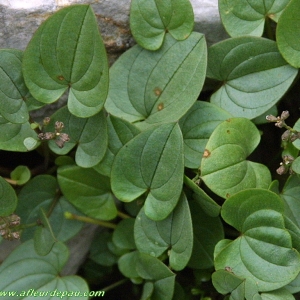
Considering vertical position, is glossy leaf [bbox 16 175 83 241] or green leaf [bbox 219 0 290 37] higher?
green leaf [bbox 219 0 290 37]

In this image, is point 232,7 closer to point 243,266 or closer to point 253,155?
point 253,155

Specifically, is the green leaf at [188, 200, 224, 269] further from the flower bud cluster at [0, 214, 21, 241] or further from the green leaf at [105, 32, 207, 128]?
the flower bud cluster at [0, 214, 21, 241]

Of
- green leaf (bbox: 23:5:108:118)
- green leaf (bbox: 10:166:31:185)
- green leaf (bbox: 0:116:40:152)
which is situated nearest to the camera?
green leaf (bbox: 23:5:108:118)

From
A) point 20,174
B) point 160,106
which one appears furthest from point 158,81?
point 20,174

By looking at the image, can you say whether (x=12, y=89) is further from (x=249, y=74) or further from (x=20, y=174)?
(x=249, y=74)

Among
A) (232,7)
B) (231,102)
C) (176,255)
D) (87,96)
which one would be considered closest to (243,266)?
(176,255)

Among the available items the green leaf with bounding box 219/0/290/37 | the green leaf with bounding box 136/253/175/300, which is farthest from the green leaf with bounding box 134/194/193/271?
the green leaf with bounding box 219/0/290/37
